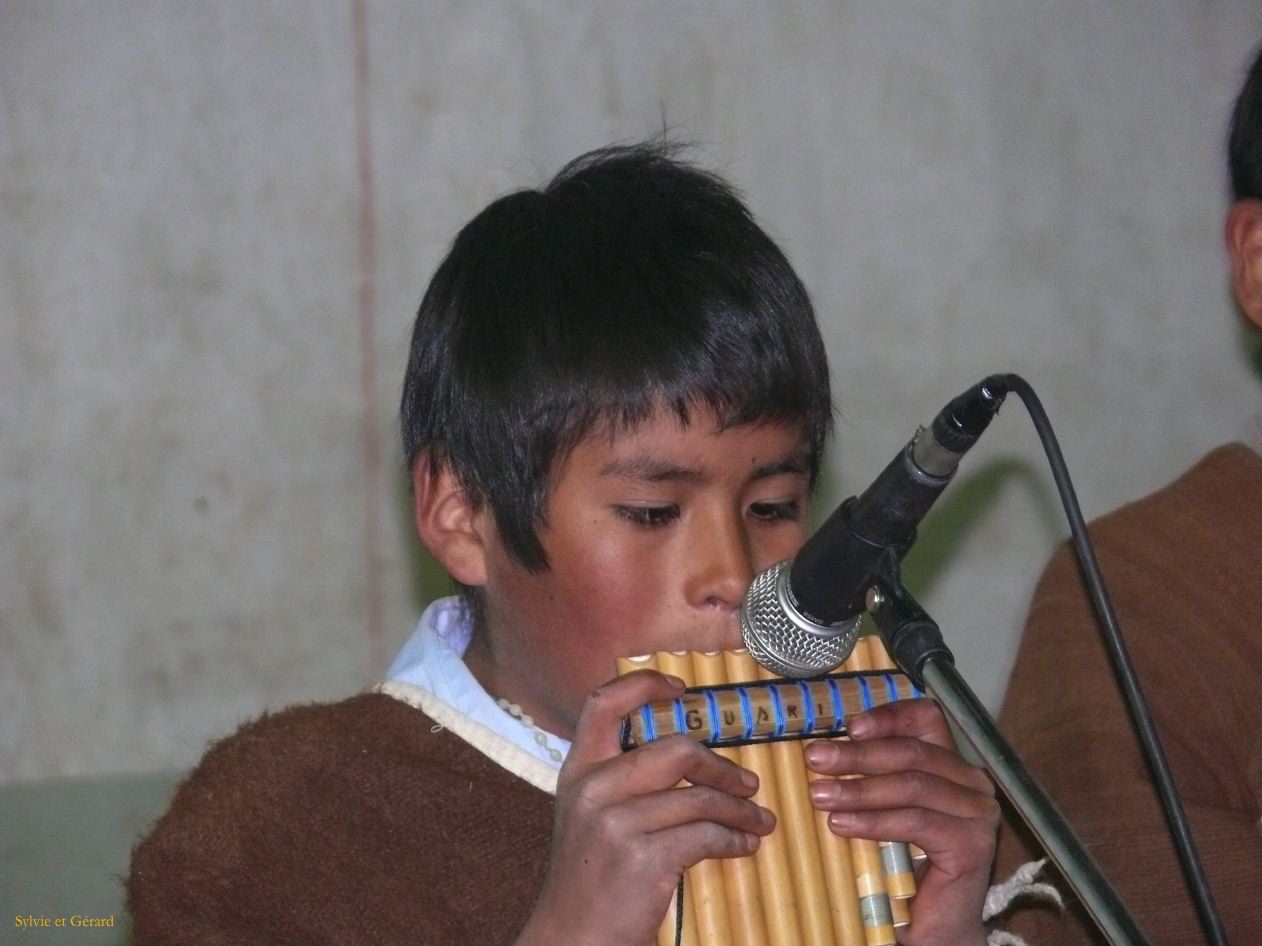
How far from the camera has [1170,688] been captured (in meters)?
2.40

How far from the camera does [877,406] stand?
3.75 metres

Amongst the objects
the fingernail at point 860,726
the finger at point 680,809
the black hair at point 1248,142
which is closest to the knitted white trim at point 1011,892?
the fingernail at point 860,726

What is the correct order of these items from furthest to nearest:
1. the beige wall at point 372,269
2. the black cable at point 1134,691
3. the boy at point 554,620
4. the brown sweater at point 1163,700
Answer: the beige wall at point 372,269 < the brown sweater at point 1163,700 < the boy at point 554,620 < the black cable at point 1134,691

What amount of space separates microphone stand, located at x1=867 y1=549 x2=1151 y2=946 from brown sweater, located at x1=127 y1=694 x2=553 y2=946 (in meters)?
0.75

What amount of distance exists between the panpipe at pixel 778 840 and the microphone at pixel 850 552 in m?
0.07

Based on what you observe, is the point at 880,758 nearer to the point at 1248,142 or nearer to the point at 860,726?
the point at 860,726

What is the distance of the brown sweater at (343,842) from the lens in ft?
6.43

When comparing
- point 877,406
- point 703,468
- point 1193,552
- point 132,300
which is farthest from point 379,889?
point 877,406

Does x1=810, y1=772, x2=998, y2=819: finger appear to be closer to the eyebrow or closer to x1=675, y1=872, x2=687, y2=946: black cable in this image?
x1=675, y1=872, x2=687, y2=946: black cable

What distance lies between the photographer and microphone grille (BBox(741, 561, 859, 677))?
1.59 meters

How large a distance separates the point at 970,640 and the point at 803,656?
2301mm

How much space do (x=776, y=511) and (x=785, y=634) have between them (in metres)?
0.40

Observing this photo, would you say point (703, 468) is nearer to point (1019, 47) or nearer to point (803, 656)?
point (803, 656)

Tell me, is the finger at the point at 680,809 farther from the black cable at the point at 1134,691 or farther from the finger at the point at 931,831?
the black cable at the point at 1134,691
